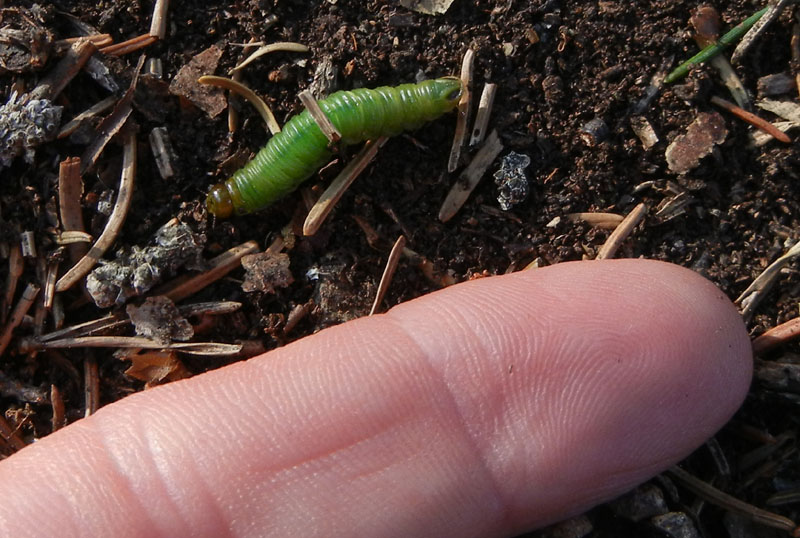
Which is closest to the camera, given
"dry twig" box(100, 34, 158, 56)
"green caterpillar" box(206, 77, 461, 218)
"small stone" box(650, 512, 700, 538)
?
"small stone" box(650, 512, 700, 538)

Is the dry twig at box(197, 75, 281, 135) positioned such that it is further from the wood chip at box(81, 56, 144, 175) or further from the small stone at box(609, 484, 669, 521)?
the small stone at box(609, 484, 669, 521)

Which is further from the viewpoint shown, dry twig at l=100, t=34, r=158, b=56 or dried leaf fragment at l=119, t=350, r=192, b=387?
dry twig at l=100, t=34, r=158, b=56

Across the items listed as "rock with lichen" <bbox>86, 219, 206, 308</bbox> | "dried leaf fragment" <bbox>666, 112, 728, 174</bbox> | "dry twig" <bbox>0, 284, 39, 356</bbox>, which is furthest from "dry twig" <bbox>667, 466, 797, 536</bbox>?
"dry twig" <bbox>0, 284, 39, 356</bbox>

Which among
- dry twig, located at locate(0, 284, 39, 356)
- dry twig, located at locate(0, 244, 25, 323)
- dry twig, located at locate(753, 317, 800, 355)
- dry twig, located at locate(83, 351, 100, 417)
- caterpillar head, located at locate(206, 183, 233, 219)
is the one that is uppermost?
caterpillar head, located at locate(206, 183, 233, 219)

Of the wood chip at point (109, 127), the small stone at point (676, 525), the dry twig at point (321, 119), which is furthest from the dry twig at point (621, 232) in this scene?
the wood chip at point (109, 127)

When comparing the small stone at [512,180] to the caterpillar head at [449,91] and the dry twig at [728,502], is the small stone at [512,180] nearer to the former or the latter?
the caterpillar head at [449,91]

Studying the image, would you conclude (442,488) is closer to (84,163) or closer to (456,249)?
(456,249)

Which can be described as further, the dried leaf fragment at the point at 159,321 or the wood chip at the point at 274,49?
the wood chip at the point at 274,49

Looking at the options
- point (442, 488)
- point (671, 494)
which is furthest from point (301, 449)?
point (671, 494)

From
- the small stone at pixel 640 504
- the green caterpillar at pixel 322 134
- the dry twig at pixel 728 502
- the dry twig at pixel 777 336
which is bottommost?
the dry twig at pixel 728 502
